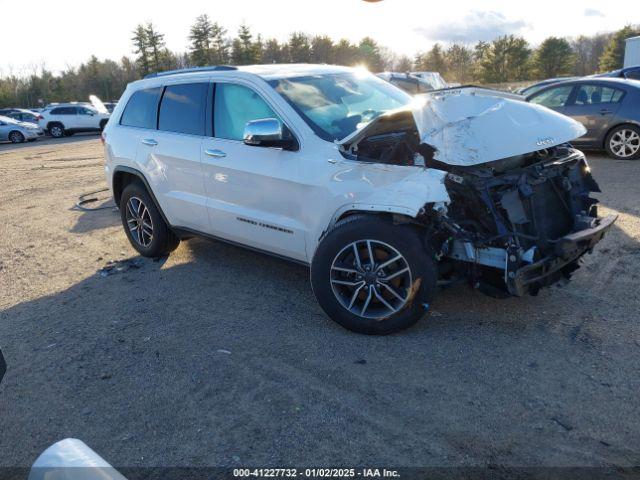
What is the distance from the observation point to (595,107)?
1002 cm

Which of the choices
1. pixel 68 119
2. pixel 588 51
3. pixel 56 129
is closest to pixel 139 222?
pixel 68 119

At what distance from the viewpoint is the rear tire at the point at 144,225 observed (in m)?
5.71

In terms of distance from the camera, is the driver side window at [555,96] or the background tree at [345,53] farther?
the background tree at [345,53]

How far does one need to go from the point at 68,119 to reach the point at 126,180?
2571 centimetres

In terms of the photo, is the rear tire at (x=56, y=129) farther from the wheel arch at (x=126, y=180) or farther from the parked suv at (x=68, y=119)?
the wheel arch at (x=126, y=180)

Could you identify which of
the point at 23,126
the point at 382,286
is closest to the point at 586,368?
the point at 382,286

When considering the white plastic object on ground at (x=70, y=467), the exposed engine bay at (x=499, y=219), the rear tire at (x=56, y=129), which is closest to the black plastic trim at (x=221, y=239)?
the exposed engine bay at (x=499, y=219)

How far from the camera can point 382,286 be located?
3801mm

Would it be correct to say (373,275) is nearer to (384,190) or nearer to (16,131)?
(384,190)

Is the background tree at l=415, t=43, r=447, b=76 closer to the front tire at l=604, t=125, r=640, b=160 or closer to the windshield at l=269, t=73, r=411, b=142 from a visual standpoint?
the front tire at l=604, t=125, r=640, b=160

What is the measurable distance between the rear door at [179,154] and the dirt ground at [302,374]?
2.26 feet

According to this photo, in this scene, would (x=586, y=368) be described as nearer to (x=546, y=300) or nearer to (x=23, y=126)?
(x=546, y=300)

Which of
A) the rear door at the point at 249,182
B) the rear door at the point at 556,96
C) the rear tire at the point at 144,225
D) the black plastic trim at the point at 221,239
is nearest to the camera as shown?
the rear door at the point at 249,182

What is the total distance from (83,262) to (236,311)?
2527 millimetres
